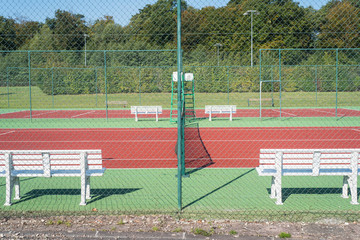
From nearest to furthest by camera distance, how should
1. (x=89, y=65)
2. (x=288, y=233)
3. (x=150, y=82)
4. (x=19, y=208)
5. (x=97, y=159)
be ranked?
(x=288, y=233)
(x=19, y=208)
(x=97, y=159)
(x=89, y=65)
(x=150, y=82)

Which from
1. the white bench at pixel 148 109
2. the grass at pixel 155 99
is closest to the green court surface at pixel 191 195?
the white bench at pixel 148 109

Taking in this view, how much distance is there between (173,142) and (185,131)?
2.44 feet

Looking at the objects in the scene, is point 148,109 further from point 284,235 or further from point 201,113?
point 284,235

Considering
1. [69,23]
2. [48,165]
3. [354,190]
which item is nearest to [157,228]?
[48,165]

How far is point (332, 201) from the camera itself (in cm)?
600

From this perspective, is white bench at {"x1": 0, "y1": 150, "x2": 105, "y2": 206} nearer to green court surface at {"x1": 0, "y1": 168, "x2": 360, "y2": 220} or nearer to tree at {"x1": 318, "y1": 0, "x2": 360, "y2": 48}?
green court surface at {"x1": 0, "y1": 168, "x2": 360, "y2": 220}

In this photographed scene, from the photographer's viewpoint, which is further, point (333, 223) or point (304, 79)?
point (304, 79)

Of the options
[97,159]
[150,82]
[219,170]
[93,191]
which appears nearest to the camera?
[97,159]

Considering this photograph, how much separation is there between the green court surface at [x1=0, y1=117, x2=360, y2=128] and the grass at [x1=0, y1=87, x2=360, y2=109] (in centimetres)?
471

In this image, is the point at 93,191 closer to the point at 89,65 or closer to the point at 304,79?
the point at 89,65

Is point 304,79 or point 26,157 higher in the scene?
point 304,79

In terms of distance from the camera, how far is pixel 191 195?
6.32 m

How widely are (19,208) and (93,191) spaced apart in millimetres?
1262

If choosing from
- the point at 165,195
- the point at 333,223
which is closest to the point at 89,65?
the point at 165,195
